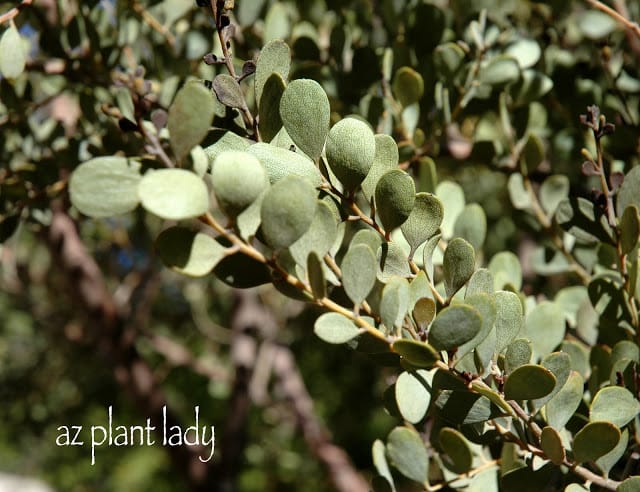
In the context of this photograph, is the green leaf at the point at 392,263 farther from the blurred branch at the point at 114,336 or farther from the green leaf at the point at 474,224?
the blurred branch at the point at 114,336

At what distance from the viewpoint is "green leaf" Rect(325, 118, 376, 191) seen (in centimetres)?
36

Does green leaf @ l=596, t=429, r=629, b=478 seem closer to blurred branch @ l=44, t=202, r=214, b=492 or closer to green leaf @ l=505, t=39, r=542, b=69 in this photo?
green leaf @ l=505, t=39, r=542, b=69

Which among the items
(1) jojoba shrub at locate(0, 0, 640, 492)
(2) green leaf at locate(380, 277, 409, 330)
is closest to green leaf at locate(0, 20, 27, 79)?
(1) jojoba shrub at locate(0, 0, 640, 492)

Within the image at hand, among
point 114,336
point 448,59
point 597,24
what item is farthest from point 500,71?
point 114,336

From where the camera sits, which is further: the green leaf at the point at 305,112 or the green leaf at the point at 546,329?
the green leaf at the point at 546,329

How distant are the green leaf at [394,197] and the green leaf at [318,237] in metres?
0.04

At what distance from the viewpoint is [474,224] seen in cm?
53

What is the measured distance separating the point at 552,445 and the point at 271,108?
0.76ft

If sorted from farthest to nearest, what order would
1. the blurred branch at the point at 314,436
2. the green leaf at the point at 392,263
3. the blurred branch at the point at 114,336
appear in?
the blurred branch at the point at 314,436 → the blurred branch at the point at 114,336 → the green leaf at the point at 392,263

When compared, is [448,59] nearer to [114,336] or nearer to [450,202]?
[450,202]

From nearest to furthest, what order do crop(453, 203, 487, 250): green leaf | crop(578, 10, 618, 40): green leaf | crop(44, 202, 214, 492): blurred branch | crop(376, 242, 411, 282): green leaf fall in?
crop(376, 242, 411, 282): green leaf
crop(453, 203, 487, 250): green leaf
crop(578, 10, 618, 40): green leaf
crop(44, 202, 214, 492): blurred branch

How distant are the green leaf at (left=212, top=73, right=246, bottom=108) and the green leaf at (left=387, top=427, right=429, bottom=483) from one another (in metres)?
0.21

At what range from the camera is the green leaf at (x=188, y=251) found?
1.04 feet

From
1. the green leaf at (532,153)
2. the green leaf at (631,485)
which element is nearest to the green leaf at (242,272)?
the green leaf at (631,485)
